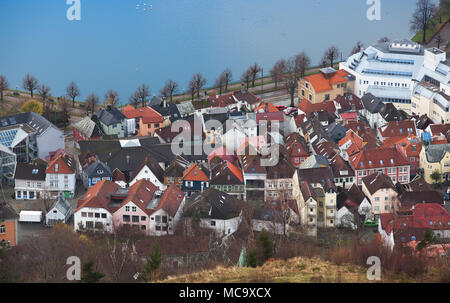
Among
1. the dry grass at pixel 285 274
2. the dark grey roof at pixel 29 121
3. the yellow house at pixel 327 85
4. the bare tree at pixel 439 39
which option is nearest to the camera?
the dry grass at pixel 285 274

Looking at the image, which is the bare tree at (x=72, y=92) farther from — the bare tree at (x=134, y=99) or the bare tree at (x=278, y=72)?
the bare tree at (x=278, y=72)

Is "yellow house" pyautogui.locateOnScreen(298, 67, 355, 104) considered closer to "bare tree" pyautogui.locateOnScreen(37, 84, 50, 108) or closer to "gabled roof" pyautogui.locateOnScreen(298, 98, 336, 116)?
"gabled roof" pyautogui.locateOnScreen(298, 98, 336, 116)

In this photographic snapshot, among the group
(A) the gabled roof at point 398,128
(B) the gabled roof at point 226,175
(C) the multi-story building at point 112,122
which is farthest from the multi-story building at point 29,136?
(A) the gabled roof at point 398,128

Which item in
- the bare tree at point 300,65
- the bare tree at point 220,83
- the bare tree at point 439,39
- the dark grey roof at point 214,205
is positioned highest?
the bare tree at point 439,39

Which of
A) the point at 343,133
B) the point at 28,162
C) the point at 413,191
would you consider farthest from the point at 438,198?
the point at 28,162

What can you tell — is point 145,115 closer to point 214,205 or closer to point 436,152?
point 214,205
